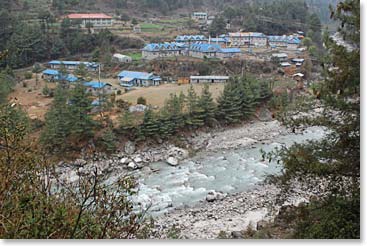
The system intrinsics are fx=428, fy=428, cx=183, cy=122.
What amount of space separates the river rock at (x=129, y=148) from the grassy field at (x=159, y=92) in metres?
1.33

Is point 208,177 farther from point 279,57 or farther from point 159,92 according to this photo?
point 279,57

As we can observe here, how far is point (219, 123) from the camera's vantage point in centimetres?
784

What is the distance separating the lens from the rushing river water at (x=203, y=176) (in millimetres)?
5082

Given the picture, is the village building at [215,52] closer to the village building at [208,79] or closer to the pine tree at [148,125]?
the village building at [208,79]

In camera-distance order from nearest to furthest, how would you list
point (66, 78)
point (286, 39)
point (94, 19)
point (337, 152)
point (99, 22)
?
point (337, 152) → point (66, 78) → point (286, 39) → point (94, 19) → point (99, 22)

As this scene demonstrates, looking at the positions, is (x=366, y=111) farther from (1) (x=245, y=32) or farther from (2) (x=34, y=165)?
(1) (x=245, y=32)

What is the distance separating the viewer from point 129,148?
693 centimetres

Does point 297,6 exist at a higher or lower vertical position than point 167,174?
higher

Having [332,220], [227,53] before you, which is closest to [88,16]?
[227,53]

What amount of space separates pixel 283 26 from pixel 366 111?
1356cm

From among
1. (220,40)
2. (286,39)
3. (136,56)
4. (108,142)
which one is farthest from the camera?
(220,40)

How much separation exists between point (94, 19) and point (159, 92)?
19.6ft

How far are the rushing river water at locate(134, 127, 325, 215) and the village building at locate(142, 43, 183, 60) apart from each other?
19.0 ft

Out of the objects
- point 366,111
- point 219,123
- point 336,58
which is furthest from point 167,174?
point 366,111
